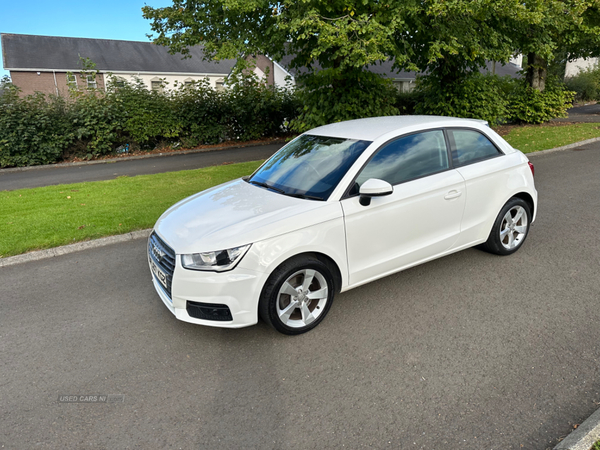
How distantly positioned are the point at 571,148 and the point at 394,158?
36.9 ft

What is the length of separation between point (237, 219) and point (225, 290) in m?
0.63

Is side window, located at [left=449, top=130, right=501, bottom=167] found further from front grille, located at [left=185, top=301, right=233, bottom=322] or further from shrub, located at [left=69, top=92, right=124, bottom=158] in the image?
shrub, located at [left=69, top=92, right=124, bottom=158]

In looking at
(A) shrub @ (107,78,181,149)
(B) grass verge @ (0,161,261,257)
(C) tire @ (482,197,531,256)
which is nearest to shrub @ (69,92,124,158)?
(A) shrub @ (107,78,181,149)

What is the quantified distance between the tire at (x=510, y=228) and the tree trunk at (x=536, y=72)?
53.7 feet

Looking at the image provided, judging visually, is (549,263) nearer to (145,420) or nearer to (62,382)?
(145,420)

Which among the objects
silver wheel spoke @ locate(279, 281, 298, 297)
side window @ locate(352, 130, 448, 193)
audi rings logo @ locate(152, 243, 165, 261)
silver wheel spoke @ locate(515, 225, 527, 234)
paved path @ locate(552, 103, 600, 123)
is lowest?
silver wheel spoke @ locate(515, 225, 527, 234)

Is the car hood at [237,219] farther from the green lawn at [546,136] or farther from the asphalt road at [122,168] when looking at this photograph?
the green lawn at [546,136]

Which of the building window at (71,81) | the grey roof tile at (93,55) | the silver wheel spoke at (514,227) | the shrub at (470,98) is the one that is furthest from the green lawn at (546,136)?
the grey roof tile at (93,55)

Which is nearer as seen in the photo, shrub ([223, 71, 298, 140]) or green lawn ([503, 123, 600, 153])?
green lawn ([503, 123, 600, 153])

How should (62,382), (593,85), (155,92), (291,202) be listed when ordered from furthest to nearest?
1. (593,85)
2. (155,92)
3. (291,202)
4. (62,382)

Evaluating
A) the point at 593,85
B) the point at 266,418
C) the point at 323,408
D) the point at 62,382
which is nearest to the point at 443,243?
the point at 323,408

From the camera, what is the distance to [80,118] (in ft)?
51.6

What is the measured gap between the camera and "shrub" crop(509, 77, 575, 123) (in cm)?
1848

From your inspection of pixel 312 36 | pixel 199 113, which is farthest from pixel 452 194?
pixel 199 113
